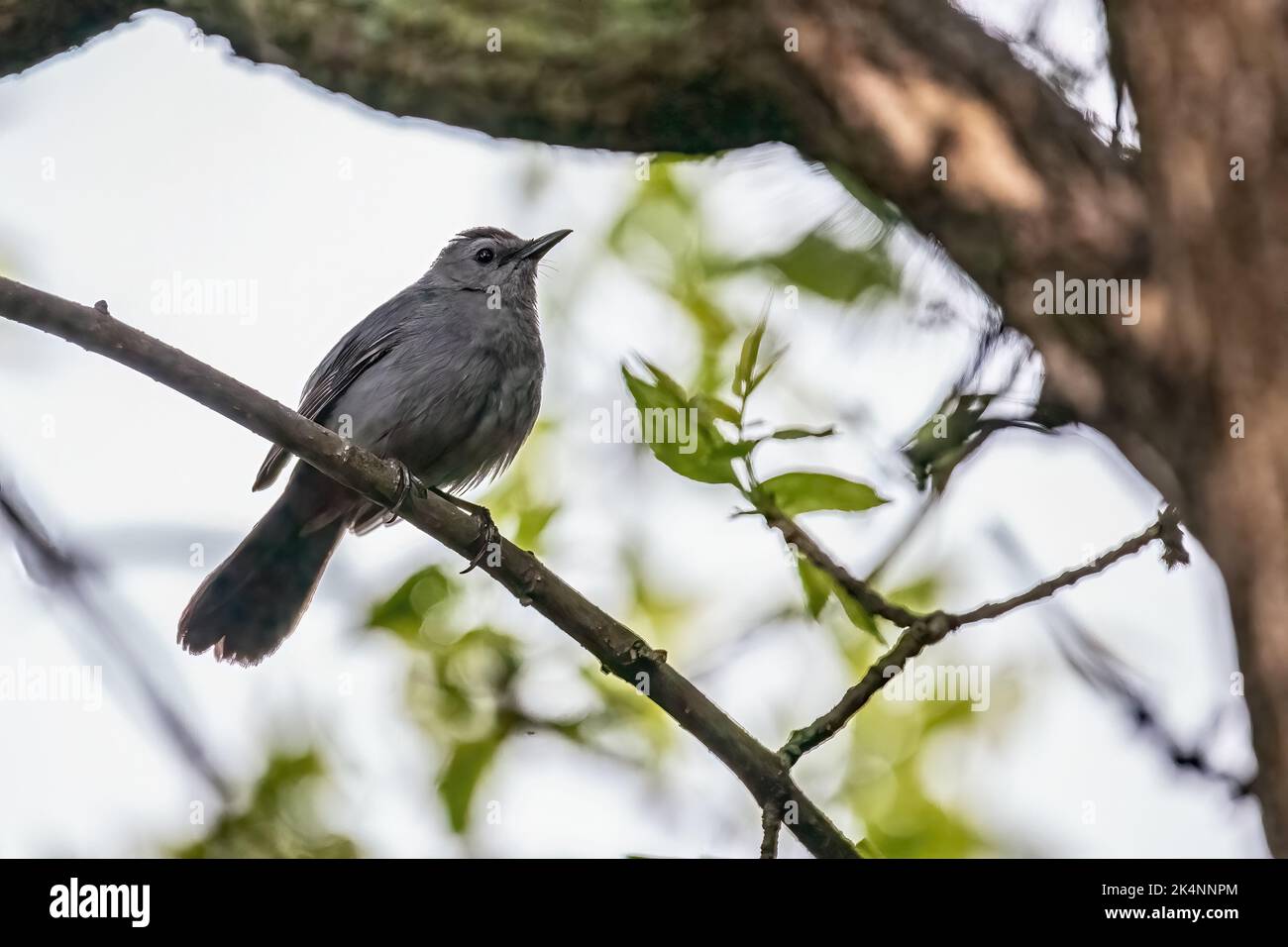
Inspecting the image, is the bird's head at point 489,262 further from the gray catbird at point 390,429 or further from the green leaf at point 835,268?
the green leaf at point 835,268

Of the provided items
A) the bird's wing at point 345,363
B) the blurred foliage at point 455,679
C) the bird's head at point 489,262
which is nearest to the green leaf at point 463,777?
the blurred foliage at point 455,679

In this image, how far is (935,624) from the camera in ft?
9.98

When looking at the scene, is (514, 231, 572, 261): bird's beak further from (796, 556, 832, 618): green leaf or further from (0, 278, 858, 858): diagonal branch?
(796, 556, 832, 618): green leaf

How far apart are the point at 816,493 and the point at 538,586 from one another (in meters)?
0.78

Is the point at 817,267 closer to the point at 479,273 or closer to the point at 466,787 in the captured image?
the point at 466,787

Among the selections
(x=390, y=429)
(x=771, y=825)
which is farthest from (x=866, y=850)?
(x=390, y=429)

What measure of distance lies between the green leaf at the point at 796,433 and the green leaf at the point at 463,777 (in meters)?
1.32

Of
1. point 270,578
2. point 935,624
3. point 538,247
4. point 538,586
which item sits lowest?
point 935,624

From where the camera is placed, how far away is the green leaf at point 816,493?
3.29m

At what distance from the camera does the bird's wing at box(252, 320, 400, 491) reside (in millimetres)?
6043

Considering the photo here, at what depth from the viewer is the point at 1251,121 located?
1.84 metres

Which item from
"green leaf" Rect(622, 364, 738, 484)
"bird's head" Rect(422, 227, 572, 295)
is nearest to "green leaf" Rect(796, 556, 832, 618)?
"green leaf" Rect(622, 364, 738, 484)

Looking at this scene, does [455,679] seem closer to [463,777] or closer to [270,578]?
[463,777]

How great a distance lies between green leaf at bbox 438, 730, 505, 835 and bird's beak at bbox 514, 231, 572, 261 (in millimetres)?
2956
